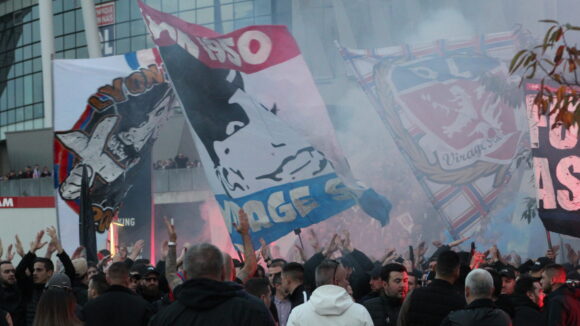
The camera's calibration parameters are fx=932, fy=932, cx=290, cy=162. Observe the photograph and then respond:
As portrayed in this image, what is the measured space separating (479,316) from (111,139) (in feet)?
30.8

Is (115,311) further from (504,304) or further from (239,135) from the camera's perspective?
(239,135)

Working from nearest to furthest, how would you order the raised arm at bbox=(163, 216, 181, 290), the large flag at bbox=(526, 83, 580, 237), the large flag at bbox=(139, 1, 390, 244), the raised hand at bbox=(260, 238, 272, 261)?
the raised arm at bbox=(163, 216, 181, 290), the large flag at bbox=(526, 83, 580, 237), the raised hand at bbox=(260, 238, 272, 261), the large flag at bbox=(139, 1, 390, 244)

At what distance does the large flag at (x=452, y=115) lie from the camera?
1184 cm

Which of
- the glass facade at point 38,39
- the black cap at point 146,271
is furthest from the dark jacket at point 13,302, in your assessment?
the glass facade at point 38,39

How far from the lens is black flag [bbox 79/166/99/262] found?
11.1 m

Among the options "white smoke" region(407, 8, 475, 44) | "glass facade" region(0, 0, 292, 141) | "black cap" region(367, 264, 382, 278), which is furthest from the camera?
"glass facade" region(0, 0, 292, 141)

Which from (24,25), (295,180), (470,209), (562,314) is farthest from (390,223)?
(24,25)

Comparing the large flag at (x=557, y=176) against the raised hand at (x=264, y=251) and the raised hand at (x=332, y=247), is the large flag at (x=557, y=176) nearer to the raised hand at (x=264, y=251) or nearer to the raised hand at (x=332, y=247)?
the raised hand at (x=332, y=247)

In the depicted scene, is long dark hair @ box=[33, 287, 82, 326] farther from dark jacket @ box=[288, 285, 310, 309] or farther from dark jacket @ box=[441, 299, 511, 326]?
dark jacket @ box=[441, 299, 511, 326]

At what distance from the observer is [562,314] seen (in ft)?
21.9

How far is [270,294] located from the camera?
638 cm

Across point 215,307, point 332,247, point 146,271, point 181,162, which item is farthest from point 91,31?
point 215,307

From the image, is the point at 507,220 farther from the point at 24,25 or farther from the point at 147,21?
the point at 24,25

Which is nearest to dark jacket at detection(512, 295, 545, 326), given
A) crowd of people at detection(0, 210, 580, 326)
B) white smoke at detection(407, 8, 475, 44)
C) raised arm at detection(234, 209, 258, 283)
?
crowd of people at detection(0, 210, 580, 326)
